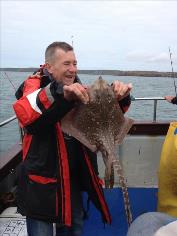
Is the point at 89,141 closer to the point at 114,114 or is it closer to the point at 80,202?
the point at 114,114

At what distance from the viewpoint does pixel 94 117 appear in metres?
2.64

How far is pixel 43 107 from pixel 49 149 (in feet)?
1.18

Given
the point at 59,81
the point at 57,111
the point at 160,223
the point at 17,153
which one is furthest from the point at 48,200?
the point at 17,153

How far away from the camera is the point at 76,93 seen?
247 centimetres

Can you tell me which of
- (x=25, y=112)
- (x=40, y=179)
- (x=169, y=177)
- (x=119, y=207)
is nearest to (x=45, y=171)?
(x=40, y=179)

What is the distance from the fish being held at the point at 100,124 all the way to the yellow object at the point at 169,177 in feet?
4.23

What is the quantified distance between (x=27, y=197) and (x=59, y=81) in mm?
894

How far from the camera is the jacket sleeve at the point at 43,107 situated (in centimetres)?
256

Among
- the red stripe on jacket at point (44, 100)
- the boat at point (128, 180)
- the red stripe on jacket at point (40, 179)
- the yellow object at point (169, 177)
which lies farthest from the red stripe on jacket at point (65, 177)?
the yellow object at point (169, 177)

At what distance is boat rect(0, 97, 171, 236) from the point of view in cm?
413

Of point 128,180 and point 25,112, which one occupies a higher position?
point 25,112

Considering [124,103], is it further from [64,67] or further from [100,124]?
[64,67]

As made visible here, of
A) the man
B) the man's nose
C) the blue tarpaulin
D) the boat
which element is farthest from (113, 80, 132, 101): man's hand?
the blue tarpaulin

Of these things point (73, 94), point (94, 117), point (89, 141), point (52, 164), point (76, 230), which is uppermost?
point (73, 94)
